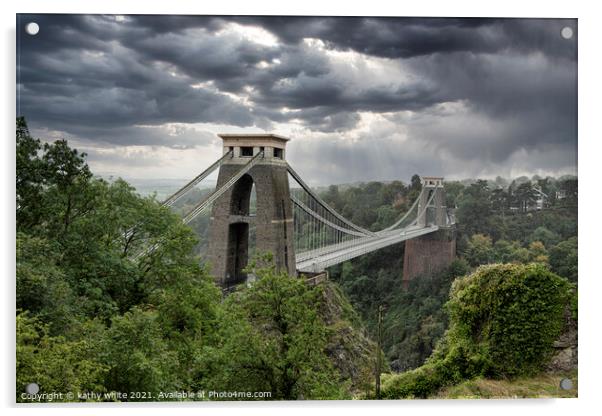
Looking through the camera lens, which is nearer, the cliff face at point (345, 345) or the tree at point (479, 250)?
the cliff face at point (345, 345)

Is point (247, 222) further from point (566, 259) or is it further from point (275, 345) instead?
point (566, 259)

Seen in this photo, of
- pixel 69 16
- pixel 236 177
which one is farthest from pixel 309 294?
pixel 236 177

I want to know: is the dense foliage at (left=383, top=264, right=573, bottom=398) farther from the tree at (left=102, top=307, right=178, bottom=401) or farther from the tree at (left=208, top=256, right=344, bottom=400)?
the tree at (left=102, top=307, right=178, bottom=401)

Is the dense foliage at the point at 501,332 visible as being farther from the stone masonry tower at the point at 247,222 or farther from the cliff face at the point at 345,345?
the stone masonry tower at the point at 247,222

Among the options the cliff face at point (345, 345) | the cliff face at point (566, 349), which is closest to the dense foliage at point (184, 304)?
the cliff face at point (566, 349)

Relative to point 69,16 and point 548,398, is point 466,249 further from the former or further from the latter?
point 69,16

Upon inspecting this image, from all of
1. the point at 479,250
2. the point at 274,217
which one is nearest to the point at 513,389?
the point at 479,250
